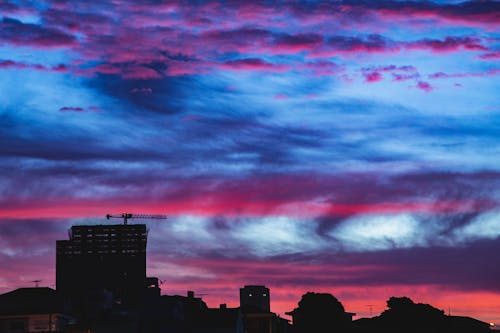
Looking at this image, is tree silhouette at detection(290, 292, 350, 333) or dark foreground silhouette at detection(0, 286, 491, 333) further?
tree silhouette at detection(290, 292, 350, 333)

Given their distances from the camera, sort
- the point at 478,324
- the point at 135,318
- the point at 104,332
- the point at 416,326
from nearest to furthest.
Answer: the point at 104,332 < the point at 135,318 < the point at 416,326 < the point at 478,324

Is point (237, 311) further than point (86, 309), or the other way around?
point (86, 309)

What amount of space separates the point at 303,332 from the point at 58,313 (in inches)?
2300

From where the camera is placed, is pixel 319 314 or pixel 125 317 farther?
pixel 319 314

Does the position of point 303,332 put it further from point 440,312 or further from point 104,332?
point 104,332

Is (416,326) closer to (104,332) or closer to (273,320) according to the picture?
(273,320)

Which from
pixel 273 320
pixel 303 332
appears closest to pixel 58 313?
pixel 273 320

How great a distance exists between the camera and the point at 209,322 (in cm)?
9581

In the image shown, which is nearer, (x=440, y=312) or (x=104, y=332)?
(x=104, y=332)

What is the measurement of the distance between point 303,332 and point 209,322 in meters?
50.9

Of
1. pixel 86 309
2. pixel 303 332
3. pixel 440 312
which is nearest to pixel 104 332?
pixel 86 309

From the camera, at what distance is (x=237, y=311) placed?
97938 mm

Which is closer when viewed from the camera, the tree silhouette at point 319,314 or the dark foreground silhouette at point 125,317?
the dark foreground silhouette at point 125,317

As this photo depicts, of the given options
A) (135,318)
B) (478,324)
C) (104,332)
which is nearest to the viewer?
(104,332)
